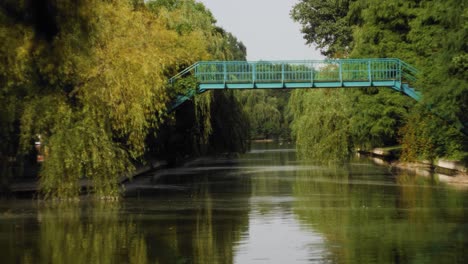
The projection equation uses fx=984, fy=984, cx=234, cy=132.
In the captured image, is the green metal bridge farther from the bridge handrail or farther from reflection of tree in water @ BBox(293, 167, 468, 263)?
reflection of tree in water @ BBox(293, 167, 468, 263)

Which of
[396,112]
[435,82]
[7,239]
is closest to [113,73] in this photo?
[7,239]

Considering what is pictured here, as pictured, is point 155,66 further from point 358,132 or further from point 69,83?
point 358,132

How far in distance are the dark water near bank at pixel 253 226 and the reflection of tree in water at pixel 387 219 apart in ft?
0.08

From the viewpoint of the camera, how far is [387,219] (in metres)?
27.8

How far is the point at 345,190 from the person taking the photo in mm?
39781

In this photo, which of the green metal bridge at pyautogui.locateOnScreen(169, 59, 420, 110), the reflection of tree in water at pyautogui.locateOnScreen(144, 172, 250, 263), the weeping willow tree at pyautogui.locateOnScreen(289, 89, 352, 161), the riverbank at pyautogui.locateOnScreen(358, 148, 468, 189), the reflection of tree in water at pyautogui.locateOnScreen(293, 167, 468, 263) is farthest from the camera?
the weeping willow tree at pyautogui.locateOnScreen(289, 89, 352, 161)

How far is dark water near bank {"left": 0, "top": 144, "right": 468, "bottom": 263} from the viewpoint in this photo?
20766 millimetres

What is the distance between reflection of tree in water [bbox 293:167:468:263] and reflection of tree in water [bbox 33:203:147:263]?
4611 mm

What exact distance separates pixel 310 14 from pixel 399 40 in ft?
99.1

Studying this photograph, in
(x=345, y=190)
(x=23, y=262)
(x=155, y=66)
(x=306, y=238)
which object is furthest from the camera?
(x=345, y=190)

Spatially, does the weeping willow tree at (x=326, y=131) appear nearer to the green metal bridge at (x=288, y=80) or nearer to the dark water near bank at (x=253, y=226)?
the green metal bridge at (x=288, y=80)

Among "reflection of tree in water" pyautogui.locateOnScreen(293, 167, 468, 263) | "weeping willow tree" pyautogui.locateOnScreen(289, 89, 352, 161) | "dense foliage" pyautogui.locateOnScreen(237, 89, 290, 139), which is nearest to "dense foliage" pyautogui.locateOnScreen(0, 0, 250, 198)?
"reflection of tree in water" pyautogui.locateOnScreen(293, 167, 468, 263)

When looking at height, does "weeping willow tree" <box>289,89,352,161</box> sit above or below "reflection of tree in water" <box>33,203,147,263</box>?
above

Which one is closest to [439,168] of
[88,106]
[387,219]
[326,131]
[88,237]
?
[326,131]
